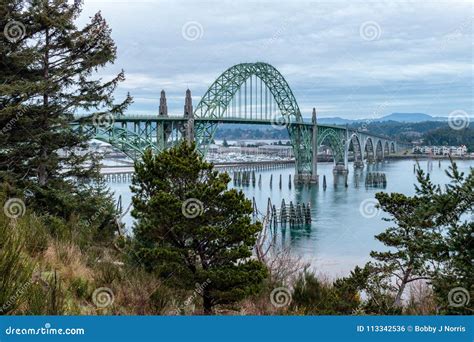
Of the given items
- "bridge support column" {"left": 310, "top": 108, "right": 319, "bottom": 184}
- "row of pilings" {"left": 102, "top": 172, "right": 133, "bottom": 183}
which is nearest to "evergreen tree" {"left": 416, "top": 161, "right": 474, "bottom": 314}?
"row of pilings" {"left": 102, "top": 172, "right": 133, "bottom": 183}

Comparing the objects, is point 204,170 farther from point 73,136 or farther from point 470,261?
point 470,261

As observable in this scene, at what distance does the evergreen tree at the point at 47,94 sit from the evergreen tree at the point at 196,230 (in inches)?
97.6

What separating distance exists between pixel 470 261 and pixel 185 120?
35.5 meters

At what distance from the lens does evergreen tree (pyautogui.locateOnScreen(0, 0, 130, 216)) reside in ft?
33.7

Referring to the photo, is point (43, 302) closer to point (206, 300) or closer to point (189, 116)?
point (206, 300)

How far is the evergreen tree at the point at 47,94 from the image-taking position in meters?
10.3

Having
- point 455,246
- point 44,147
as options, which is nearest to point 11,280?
point 455,246

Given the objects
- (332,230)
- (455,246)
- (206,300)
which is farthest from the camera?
(332,230)

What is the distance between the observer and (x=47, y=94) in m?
10.8

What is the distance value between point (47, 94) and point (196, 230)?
480cm

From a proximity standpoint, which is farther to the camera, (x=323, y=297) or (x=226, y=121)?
(x=226, y=121)

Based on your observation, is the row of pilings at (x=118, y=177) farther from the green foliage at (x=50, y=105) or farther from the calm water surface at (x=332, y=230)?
the green foliage at (x=50, y=105)

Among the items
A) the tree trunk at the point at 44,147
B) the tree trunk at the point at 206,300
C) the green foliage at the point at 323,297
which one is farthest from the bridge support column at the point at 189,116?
the tree trunk at the point at 206,300

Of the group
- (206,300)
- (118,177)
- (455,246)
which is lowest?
(118,177)
